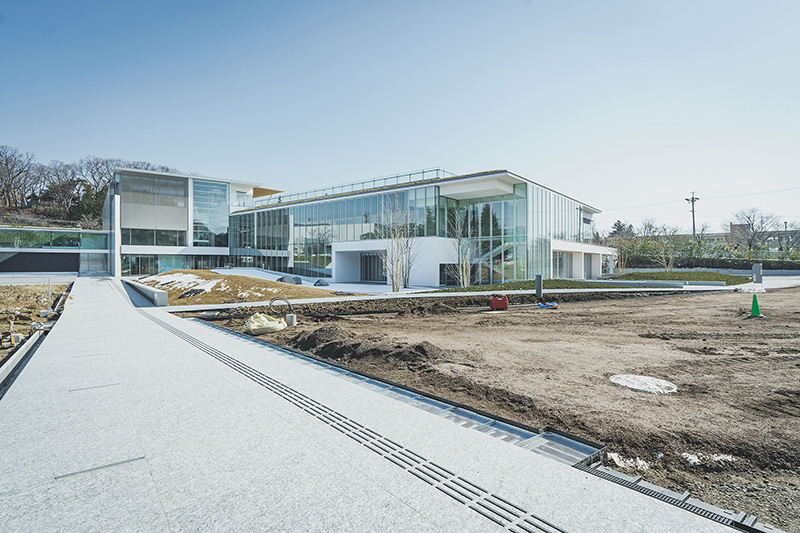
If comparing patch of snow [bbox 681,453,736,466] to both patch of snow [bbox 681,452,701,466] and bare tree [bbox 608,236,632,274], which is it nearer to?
patch of snow [bbox 681,452,701,466]

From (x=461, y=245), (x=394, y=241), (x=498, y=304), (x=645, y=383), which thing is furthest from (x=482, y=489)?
(x=461, y=245)

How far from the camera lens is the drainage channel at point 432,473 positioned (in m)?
2.66

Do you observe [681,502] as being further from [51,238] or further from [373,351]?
[51,238]

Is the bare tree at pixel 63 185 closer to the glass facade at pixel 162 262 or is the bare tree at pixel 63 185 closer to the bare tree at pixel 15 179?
the bare tree at pixel 15 179

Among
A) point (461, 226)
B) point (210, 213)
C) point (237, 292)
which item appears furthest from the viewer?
point (210, 213)

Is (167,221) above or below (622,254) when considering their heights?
above

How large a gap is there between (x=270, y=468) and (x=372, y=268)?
35.8 metres

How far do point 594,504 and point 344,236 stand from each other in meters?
36.1

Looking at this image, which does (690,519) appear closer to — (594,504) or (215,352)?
(594,504)

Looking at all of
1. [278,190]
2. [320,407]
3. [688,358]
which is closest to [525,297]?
[688,358]

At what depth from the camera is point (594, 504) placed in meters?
2.85

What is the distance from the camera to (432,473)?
3281 millimetres

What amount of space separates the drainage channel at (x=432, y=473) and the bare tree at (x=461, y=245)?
26454mm

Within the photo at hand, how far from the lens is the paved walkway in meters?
2.70
